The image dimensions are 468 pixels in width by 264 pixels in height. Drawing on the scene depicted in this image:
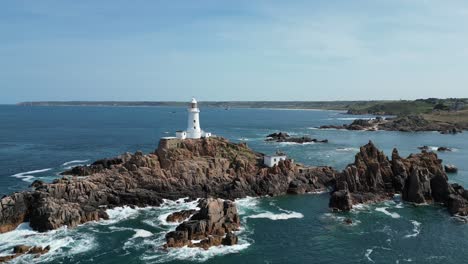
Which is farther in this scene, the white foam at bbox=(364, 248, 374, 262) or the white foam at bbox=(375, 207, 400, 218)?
the white foam at bbox=(375, 207, 400, 218)

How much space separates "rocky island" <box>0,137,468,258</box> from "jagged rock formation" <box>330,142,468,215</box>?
141mm

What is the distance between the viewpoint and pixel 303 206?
205 feet

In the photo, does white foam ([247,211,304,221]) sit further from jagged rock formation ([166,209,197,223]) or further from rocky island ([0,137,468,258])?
jagged rock formation ([166,209,197,223])

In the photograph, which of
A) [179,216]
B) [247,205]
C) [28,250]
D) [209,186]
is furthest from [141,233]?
[209,186]

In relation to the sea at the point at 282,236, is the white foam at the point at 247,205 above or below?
above

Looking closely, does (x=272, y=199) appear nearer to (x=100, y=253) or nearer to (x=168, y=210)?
(x=168, y=210)

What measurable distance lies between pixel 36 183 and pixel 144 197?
19.8 metres

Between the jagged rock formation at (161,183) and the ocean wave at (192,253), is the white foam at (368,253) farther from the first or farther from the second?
the jagged rock formation at (161,183)

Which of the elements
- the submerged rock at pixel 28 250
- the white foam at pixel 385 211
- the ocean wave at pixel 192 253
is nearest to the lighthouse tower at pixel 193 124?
the white foam at pixel 385 211

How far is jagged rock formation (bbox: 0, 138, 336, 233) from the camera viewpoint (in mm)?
53188

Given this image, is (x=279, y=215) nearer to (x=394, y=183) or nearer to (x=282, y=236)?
(x=282, y=236)

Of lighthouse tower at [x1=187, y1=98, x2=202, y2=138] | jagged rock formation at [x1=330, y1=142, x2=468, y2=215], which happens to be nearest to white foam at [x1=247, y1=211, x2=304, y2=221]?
jagged rock formation at [x1=330, y1=142, x2=468, y2=215]

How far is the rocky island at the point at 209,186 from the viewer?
51750 mm

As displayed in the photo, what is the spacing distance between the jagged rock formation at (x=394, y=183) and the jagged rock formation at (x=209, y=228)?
56.1 feet
